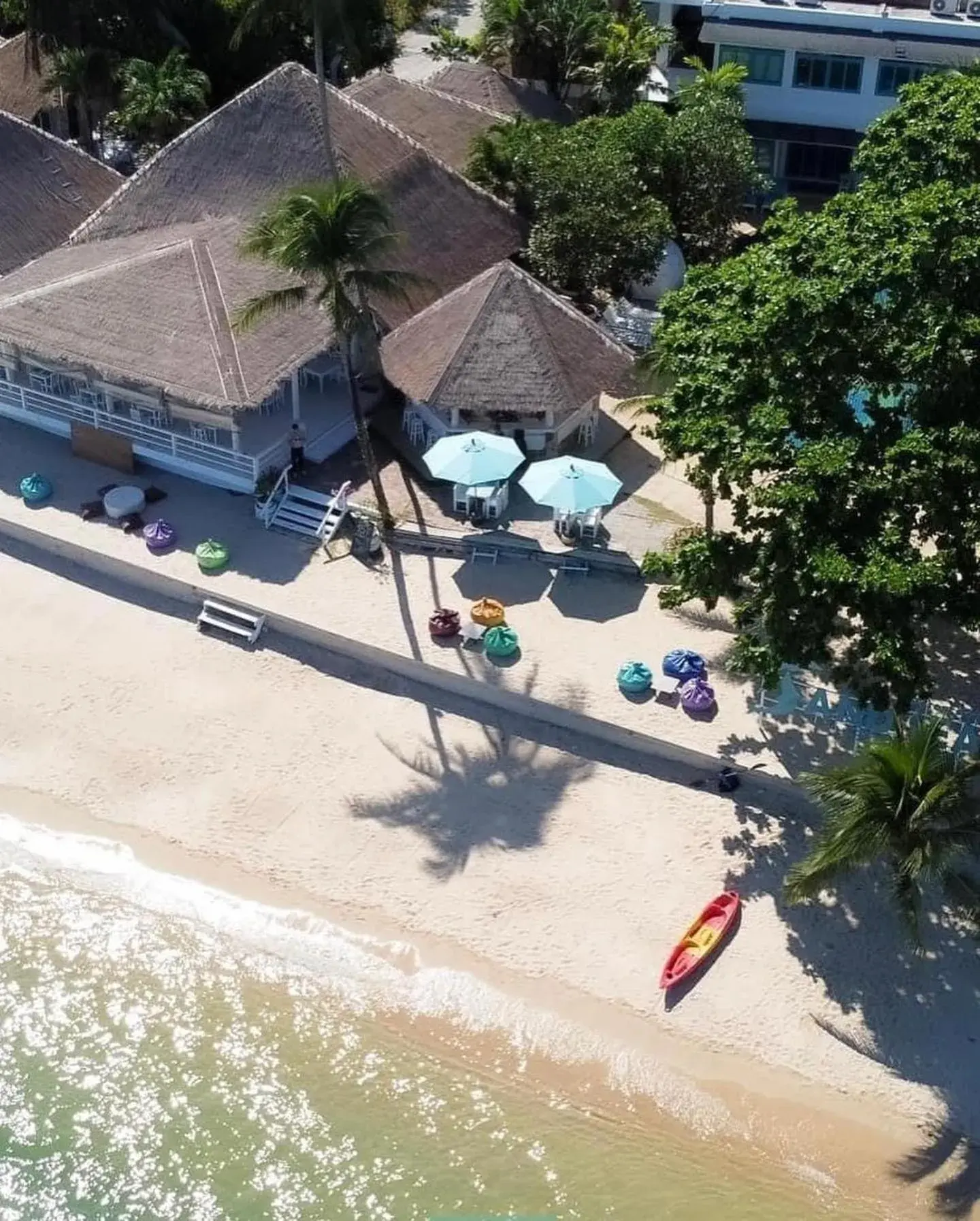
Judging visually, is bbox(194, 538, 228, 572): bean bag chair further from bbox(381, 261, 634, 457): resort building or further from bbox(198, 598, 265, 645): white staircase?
bbox(381, 261, 634, 457): resort building

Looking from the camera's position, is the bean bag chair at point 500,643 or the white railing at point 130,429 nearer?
the bean bag chair at point 500,643

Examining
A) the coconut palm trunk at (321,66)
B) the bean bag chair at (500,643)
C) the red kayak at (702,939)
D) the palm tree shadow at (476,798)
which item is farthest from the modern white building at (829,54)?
the red kayak at (702,939)

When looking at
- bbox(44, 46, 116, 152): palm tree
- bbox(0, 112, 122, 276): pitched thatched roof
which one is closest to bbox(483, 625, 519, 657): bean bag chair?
bbox(0, 112, 122, 276): pitched thatched roof

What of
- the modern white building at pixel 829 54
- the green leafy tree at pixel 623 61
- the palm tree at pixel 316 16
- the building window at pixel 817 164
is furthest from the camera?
the building window at pixel 817 164

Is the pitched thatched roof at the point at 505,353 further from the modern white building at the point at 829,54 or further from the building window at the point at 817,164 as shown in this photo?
the building window at the point at 817,164

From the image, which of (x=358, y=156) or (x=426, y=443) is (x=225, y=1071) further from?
(x=358, y=156)

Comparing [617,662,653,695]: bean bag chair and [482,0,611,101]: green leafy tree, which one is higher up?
[482,0,611,101]: green leafy tree
